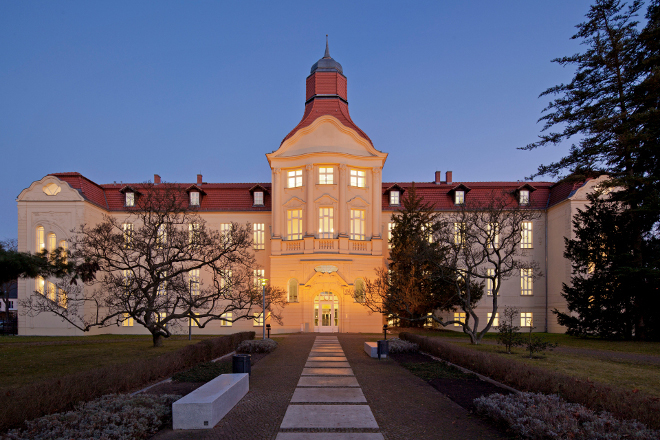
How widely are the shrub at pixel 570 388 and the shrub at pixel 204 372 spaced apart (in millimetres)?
8152

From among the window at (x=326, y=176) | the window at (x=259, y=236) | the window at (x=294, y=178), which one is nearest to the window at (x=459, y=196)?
the window at (x=326, y=176)

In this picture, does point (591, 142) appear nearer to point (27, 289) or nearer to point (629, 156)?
point (629, 156)

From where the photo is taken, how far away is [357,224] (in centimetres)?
3566

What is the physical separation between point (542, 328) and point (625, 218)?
45.9 feet

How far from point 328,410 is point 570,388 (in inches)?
193

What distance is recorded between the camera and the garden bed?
11.2 metres

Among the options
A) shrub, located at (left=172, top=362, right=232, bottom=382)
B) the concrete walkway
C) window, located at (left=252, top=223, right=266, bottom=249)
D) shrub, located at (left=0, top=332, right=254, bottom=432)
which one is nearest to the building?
window, located at (left=252, top=223, right=266, bottom=249)

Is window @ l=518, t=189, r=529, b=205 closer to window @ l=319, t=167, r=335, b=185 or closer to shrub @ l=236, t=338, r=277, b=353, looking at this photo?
window @ l=319, t=167, r=335, b=185

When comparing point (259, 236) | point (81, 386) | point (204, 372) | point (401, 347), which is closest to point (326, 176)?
point (259, 236)

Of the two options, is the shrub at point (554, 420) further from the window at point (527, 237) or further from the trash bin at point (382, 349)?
the window at point (527, 237)

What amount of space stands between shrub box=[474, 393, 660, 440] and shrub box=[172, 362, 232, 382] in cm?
837

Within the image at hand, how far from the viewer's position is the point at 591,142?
90.3ft

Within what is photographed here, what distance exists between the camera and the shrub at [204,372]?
44.4 ft

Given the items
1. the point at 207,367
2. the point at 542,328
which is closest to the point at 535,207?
the point at 542,328
